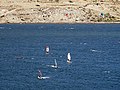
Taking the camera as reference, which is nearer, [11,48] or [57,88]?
[57,88]

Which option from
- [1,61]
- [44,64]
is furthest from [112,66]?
[1,61]

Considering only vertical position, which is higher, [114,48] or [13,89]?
[13,89]

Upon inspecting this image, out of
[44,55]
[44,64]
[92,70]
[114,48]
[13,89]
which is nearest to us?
[13,89]

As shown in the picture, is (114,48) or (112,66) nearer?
(112,66)

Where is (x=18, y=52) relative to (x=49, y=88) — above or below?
below

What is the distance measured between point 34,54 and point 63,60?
668 inches

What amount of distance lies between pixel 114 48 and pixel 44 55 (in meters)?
28.6

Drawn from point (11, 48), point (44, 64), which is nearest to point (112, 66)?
point (44, 64)

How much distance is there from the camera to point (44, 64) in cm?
12619

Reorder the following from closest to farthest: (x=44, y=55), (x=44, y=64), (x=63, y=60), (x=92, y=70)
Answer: (x=92, y=70) < (x=44, y=64) < (x=63, y=60) < (x=44, y=55)

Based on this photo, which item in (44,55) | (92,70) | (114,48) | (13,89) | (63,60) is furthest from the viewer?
(114,48)

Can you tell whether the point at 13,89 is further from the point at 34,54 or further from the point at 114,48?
the point at 114,48

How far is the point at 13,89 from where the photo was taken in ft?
313

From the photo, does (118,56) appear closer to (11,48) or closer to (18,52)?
(18,52)
